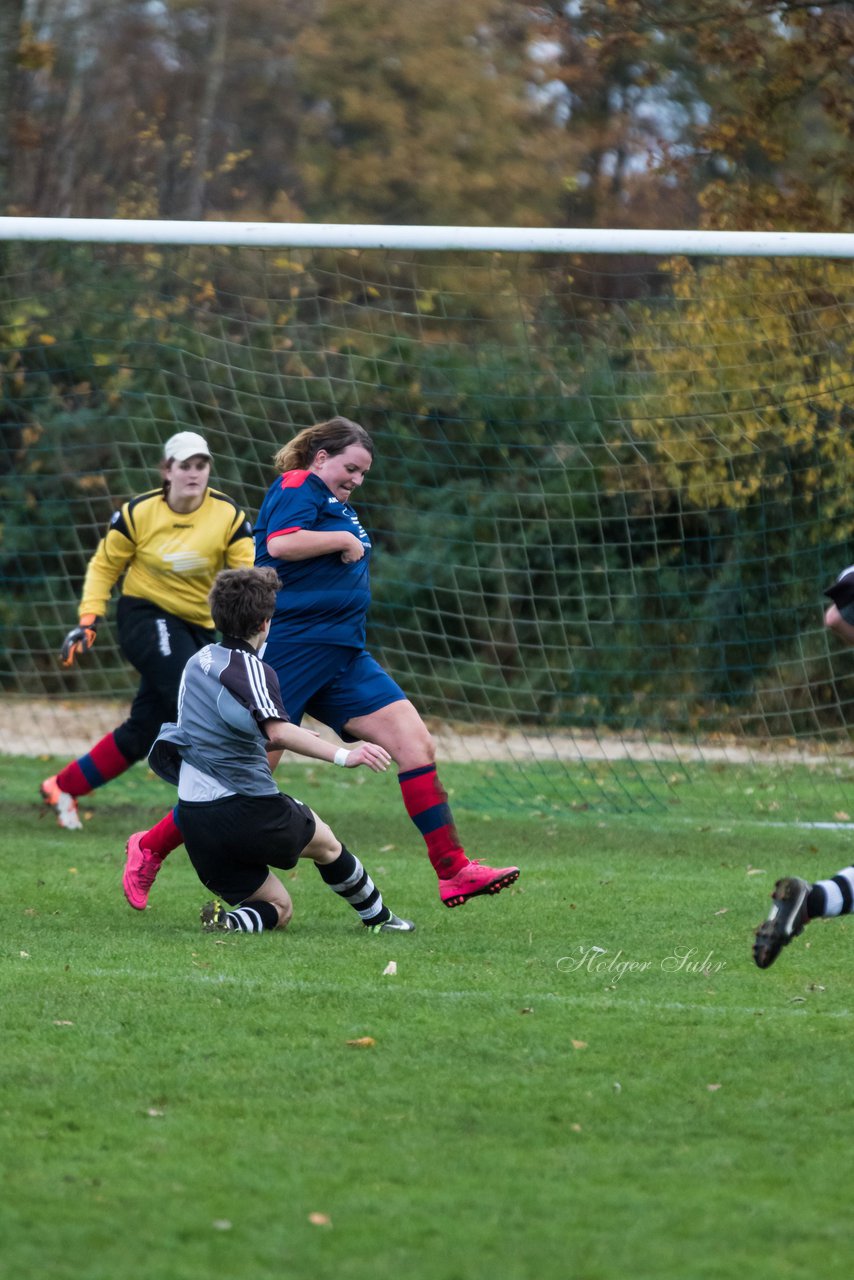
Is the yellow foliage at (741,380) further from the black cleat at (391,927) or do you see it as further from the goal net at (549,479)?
the black cleat at (391,927)

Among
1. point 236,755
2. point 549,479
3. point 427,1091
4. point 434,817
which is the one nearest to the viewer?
point 427,1091

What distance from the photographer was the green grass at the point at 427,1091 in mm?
3203

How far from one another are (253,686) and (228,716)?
0.45 feet

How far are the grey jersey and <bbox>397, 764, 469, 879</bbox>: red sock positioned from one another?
652 millimetres

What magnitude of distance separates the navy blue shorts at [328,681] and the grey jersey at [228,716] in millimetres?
588

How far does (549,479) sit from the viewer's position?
420 inches

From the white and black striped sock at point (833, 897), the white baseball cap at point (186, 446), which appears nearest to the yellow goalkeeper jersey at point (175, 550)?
the white baseball cap at point (186, 446)

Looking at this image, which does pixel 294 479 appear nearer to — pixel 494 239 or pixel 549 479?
pixel 494 239

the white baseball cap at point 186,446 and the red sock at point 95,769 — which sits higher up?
the white baseball cap at point 186,446

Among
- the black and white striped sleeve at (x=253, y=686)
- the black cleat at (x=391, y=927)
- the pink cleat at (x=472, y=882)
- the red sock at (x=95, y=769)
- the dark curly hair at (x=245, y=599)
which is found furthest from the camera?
the red sock at (x=95, y=769)

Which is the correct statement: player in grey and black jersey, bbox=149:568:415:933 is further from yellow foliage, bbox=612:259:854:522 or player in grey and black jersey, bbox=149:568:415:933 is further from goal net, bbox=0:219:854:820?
yellow foliage, bbox=612:259:854:522

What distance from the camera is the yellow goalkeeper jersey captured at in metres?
7.88

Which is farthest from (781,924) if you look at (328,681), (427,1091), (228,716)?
(328,681)

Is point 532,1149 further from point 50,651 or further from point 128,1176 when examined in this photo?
point 50,651
